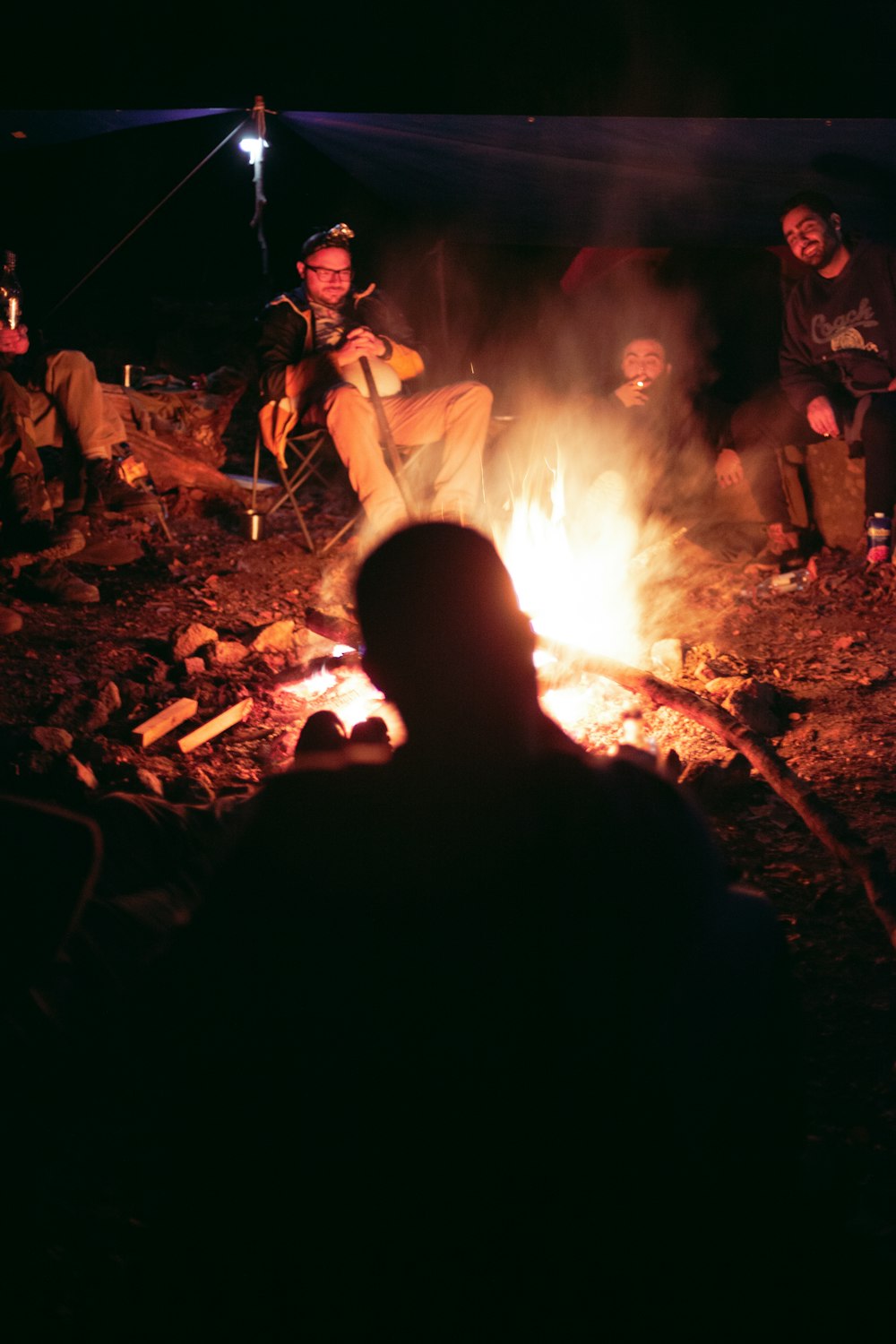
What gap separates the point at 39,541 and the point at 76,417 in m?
0.89

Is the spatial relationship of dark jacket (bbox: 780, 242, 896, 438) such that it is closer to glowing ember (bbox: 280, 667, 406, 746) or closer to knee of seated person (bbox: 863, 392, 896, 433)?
knee of seated person (bbox: 863, 392, 896, 433)

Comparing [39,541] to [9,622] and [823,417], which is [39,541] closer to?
[9,622]

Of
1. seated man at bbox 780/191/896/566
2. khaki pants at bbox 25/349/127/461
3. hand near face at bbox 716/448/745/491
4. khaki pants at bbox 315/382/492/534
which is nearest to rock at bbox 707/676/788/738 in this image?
seated man at bbox 780/191/896/566

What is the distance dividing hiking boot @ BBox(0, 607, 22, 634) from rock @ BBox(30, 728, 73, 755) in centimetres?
109

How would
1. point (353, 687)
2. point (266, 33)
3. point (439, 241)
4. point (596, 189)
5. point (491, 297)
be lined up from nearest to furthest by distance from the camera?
1. point (353, 687)
2. point (266, 33)
3. point (596, 189)
4. point (439, 241)
5. point (491, 297)

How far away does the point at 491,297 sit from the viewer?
8070 millimetres

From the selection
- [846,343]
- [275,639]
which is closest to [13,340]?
[275,639]

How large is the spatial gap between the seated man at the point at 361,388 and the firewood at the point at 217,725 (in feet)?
5.24

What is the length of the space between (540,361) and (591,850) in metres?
7.44

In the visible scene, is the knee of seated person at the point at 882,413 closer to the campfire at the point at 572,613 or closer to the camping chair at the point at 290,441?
the campfire at the point at 572,613

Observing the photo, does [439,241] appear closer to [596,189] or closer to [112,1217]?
[596,189]

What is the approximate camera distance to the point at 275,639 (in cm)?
446

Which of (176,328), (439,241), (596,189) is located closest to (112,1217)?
(596,189)

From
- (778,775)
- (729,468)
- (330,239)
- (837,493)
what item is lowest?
(778,775)
